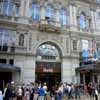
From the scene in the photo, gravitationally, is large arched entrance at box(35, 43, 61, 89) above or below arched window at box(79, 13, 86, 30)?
below

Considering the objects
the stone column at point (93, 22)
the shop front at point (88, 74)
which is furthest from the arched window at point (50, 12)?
the shop front at point (88, 74)

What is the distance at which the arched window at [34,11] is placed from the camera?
21766 mm

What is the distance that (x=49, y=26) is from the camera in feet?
69.9

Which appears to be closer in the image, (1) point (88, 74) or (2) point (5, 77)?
(2) point (5, 77)

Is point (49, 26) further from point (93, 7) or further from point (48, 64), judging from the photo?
point (93, 7)

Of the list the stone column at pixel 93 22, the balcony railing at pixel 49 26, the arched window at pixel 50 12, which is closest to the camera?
the balcony railing at pixel 49 26

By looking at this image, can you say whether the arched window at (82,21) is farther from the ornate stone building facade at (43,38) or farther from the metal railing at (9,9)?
the metal railing at (9,9)

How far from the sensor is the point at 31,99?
41.3 feet

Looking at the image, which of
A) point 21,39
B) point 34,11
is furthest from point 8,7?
point 21,39

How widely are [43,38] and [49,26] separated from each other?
1.79 metres

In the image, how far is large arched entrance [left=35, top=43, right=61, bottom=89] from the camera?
20.5 meters

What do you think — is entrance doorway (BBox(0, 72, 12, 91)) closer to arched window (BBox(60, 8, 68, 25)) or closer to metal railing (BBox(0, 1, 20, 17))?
metal railing (BBox(0, 1, 20, 17))

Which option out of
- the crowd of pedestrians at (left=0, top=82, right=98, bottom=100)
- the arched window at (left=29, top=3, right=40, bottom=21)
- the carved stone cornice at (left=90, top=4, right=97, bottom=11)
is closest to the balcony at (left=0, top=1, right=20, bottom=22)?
the arched window at (left=29, top=3, right=40, bottom=21)

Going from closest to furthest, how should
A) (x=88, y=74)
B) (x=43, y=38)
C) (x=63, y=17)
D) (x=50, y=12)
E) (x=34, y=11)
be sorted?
(x=43, y=38) < (x=34, y=11) < (x=88, y=74) < (x=50, y=12) < (x=63, y=17)
